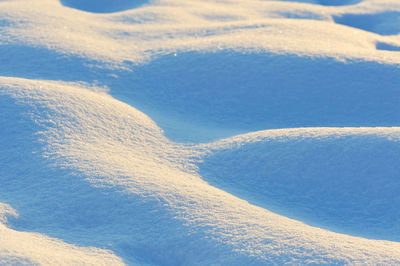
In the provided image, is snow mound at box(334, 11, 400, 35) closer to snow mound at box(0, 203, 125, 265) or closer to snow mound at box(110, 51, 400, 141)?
snow mound at box(110, 51, 400, 141)

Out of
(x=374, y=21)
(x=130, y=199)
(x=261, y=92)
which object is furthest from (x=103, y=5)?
(x=130, y=199)

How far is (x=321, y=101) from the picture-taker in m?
4.36

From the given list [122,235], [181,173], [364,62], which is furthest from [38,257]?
[364,62]

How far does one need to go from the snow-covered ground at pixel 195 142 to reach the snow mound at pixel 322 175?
0.01 metres

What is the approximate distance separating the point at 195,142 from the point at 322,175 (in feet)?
3.79

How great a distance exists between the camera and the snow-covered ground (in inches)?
108

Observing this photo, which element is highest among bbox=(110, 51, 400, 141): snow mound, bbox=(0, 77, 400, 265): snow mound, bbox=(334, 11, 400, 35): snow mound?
bbox=(334, 11, 400, 35): snow mound

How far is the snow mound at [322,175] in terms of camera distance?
310 cm

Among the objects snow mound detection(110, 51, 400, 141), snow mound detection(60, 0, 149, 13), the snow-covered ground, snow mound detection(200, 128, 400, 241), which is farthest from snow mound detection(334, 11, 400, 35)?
snow mound detection(200, 128, 400, 241)

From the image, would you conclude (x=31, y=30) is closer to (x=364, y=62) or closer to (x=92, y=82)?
(x=92, y=82)

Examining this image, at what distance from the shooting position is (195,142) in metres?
3.87

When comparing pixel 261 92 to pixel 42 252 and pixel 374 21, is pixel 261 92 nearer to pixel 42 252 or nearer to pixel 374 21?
pixel 42 252

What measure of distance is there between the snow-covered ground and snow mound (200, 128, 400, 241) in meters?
0.01

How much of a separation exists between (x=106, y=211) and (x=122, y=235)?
0.24 metres
